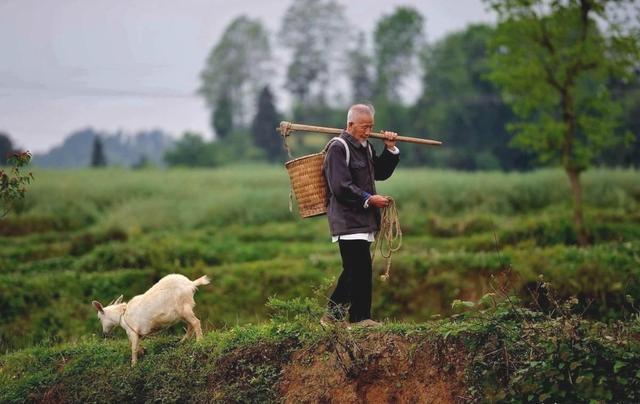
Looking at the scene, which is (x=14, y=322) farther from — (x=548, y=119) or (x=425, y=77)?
(x=425, y=77)

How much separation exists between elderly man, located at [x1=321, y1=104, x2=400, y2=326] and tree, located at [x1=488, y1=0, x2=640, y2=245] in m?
13.9

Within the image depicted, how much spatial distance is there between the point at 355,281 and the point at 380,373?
41.1 inches

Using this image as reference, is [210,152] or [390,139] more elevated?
[390,139]

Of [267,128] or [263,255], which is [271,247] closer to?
[263,255]

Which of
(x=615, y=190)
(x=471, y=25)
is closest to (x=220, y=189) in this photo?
(x=615, y=190)

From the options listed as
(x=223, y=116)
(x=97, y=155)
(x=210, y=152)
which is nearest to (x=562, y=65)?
(x=210, y=152)

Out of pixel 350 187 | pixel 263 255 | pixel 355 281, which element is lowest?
pixel 263 255

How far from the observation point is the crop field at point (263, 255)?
11.4m

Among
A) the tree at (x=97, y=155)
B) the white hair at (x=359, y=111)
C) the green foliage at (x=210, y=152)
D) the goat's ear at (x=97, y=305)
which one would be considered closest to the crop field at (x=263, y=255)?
the goat's ear at (x=97, y=305)

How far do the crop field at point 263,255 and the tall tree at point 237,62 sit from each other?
25407 mm

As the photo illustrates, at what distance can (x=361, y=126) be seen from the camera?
877cm

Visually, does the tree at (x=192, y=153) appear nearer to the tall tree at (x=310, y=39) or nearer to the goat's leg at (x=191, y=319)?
the tall tree at (x=310, y=39)

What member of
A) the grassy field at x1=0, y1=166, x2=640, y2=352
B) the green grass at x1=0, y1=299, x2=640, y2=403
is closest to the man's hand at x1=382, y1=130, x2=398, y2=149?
the grassy field at x1=0, y1=166, x2=640, y2=352

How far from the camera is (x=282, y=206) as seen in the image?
30625 millimetres
